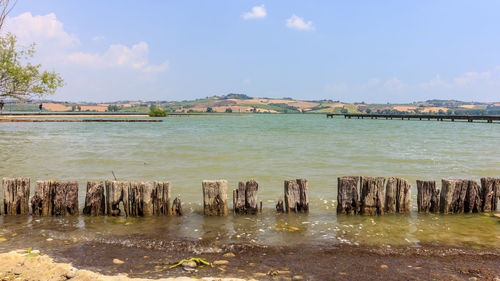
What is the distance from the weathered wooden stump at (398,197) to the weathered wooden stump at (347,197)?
82 centimetres

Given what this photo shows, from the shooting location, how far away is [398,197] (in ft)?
29.9

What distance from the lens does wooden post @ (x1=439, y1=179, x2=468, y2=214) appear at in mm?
9133

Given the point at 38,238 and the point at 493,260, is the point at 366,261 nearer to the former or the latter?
the point at 493,260

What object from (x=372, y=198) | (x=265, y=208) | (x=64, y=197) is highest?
(x=372, y=198)

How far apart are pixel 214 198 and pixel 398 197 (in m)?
4.73

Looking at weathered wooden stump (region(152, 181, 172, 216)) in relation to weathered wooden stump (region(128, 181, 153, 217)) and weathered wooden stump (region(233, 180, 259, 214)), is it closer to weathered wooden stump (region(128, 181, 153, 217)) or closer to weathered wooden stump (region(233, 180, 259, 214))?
weathered wooden stump (region(128, 181, 153, 217))

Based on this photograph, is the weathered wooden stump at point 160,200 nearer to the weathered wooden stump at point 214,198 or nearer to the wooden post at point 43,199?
the weathered wooden stump at point 214,198

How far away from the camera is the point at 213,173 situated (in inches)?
632

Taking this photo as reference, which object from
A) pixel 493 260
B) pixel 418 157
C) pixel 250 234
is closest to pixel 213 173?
pixel 250 234

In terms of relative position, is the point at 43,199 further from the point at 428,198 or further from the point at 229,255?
the point at 428,198

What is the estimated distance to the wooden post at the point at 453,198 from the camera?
9.13 meters

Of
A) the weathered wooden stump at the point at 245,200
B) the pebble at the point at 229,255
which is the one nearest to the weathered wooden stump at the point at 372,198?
the weathered wooden stump at the point at 245,200

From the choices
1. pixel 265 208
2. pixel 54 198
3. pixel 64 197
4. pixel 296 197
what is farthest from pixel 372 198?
pixel 54 198

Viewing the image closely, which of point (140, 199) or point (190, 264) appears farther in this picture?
Result: point (140, 199)
